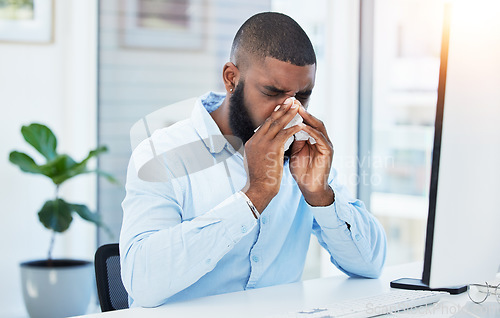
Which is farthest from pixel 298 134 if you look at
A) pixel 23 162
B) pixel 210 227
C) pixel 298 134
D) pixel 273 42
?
pixel 23 162

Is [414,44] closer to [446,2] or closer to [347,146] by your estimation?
[347,146]

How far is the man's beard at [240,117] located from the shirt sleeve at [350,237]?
0.18 meters

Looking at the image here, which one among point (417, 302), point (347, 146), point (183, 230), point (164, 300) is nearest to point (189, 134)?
point (183, 230)

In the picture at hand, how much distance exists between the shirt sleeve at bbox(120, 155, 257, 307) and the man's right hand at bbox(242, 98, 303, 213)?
1.8 inches

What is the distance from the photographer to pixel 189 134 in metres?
1.46

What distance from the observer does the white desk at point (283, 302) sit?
1125mm

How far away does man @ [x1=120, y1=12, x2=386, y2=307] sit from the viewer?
123cm

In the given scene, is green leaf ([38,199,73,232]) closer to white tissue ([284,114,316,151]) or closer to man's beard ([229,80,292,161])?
man's beard ([229,80,292,161])

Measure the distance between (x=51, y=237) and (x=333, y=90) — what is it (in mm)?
1729

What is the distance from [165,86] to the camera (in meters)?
3.28

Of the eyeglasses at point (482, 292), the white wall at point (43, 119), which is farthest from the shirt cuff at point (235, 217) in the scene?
the white wall at point (43, 119)

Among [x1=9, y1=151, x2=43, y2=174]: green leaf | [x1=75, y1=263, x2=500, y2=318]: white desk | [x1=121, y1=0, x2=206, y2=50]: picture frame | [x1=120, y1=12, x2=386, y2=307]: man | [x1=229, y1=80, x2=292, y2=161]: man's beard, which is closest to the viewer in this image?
[x1=75, y1=263, x2=500, y2=318]: white desk

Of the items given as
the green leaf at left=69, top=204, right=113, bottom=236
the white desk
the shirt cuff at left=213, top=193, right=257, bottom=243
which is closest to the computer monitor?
the white desk

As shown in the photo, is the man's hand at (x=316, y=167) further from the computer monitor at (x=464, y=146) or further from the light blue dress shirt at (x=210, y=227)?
the computer monitor at (x=464, y=146)
